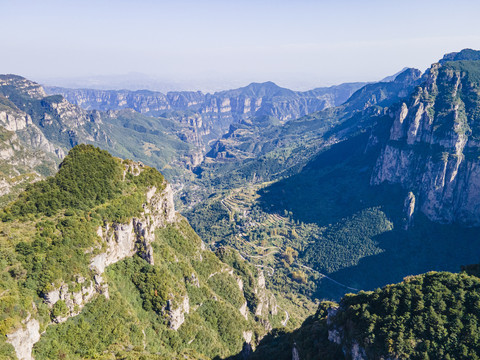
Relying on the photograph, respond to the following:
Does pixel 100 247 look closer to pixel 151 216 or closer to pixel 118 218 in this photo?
pixel 118 218

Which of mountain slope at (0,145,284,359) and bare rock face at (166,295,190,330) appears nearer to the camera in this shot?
mountain slope at (0,145,284,359)

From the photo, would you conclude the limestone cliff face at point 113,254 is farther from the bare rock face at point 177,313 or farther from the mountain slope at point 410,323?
the mountain slope at point 410,323

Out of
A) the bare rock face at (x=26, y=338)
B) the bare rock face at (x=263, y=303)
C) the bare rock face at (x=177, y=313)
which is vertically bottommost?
the bare rock face at (x=263, y=303)

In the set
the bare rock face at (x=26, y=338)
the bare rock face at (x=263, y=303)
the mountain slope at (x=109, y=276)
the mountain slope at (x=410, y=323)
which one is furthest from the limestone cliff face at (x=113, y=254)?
the bare rock face at (x=263, y=303)

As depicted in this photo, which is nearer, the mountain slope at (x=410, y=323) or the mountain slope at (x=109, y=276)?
the mountain slope at (x=410, y=323)

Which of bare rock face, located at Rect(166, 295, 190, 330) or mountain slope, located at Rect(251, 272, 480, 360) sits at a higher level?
mountain slope, located at Rect(251, 272, 480, 360)

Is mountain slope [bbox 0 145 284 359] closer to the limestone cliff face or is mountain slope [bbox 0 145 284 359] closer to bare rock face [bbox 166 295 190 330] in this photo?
the limestone cliff face

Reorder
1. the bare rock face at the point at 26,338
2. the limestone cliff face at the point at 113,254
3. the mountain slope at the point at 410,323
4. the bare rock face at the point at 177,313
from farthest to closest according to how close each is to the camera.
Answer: the bare rock face at the point at 177,313 < the limestone cliff face at the point at 113,254 < the mountain slope at the point at 410,323 < the bare rock face at the point at 26,338

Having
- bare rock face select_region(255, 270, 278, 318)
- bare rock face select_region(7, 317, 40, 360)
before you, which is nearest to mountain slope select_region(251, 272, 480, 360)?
bare rock face select_region(7, 317, 40, 360)

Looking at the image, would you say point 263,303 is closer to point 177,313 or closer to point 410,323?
point 177,313

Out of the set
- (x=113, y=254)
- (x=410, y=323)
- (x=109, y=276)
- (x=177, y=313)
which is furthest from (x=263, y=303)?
(x=410, y=323)

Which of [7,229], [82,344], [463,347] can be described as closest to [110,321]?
[82,344]
